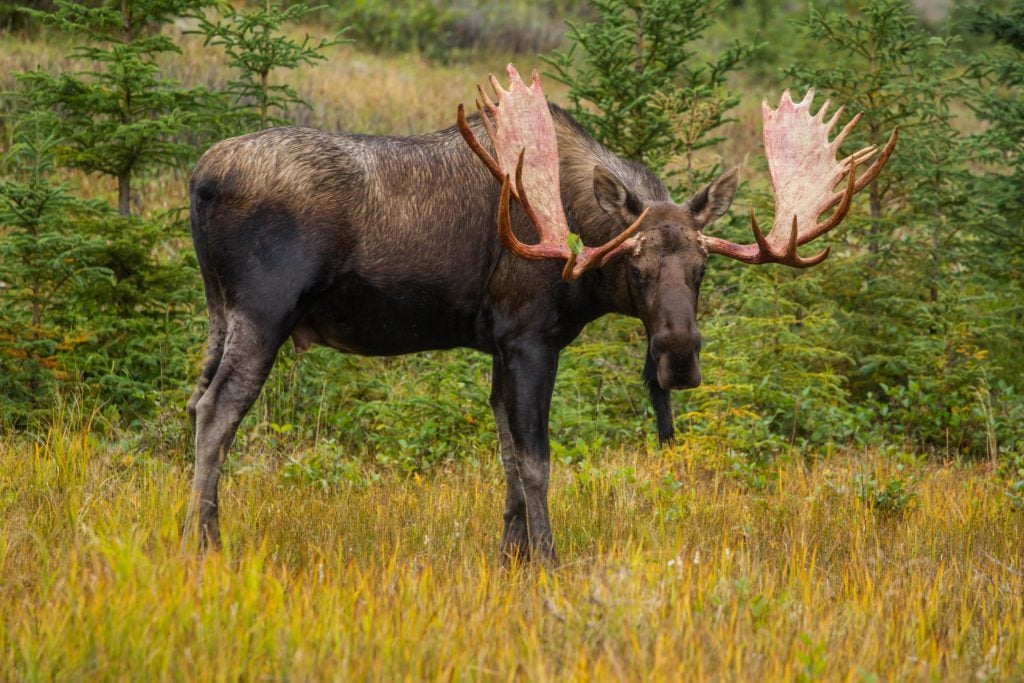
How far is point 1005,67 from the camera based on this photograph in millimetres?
9117

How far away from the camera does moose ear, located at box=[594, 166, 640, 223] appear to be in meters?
5.35

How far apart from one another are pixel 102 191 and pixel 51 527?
28.4 feet

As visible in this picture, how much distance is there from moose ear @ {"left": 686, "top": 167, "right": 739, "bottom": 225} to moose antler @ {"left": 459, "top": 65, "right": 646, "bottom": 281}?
39 cm

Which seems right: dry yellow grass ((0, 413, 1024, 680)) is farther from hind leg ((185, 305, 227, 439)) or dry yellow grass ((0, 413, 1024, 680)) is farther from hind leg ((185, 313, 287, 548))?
hind leg ((185, 305, 227, 439))

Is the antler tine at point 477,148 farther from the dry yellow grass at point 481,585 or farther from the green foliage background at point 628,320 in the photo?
the green foliage background at point 628,320

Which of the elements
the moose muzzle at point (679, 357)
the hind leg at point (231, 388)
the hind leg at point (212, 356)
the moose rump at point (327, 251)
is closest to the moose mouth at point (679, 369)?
the moose muzzle at point (679, 357)

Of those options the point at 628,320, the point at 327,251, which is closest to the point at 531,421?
the point at 327,251

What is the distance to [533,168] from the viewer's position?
546 centimetres

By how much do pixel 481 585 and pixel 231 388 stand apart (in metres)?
1.61

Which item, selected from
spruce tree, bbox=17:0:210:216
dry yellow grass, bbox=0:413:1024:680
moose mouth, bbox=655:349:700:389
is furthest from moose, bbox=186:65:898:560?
spruce tree, bbox=17:0:210:216

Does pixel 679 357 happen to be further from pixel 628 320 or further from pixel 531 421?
pixel 628 320

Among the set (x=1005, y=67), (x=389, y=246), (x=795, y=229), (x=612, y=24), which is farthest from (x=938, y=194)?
(x=389, y=246)

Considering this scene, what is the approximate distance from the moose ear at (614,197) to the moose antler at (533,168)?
142 mm

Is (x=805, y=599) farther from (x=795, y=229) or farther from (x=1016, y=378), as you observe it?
(x=1016, y=378)
